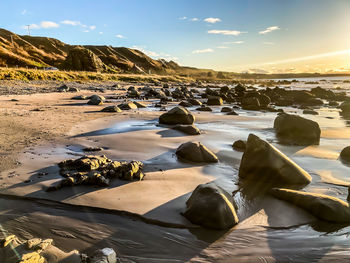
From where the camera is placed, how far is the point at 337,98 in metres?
19.6

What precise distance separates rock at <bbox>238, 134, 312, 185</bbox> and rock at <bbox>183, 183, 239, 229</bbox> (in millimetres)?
1231

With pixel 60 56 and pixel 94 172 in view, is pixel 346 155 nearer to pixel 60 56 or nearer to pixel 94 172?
pixel 94 172

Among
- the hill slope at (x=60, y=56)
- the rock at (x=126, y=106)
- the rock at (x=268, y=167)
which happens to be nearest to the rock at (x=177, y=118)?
the rock at (x=126, y=106)

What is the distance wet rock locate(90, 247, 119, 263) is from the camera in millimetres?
1913

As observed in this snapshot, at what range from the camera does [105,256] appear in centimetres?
195

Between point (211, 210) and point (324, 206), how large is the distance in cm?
132

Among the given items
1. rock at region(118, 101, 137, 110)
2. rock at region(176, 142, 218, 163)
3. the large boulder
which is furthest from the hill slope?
rock at region(176, 142, 218, 163)

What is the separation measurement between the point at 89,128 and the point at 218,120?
4682 millimetres

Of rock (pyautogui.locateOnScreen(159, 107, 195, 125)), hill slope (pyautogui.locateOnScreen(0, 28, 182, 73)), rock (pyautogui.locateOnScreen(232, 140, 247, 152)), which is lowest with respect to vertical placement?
rock (pyautogui.locateOnScreen(232, 140, 247, 152))

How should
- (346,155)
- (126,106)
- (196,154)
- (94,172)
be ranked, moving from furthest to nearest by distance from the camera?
1. (126,106)
2. (346,155)
3. (196,154)
4. (94,172)

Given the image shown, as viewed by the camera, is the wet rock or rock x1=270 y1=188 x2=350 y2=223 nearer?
→ the wet rock

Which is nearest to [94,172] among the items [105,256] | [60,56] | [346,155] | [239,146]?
[105,256]

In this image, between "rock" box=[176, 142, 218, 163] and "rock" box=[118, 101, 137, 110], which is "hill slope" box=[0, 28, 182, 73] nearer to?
"rock" box=[118, 101, 137, 110]

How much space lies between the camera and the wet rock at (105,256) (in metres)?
1.91
